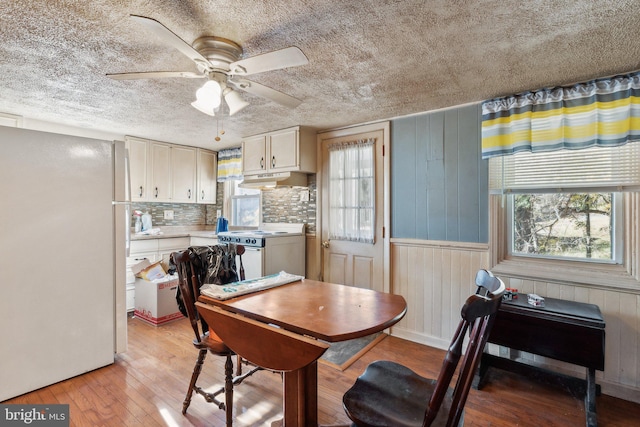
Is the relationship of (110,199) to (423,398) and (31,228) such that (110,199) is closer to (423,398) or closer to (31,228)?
(31,228)

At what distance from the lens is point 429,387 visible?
1.38 meters

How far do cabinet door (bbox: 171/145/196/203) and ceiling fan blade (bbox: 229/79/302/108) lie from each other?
2.92m

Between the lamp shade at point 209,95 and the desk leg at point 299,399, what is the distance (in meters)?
1.45

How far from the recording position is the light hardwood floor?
181 centimetres

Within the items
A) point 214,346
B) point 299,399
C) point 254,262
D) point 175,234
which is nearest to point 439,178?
point 254,262

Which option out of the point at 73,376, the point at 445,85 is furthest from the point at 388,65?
the point at 73,376

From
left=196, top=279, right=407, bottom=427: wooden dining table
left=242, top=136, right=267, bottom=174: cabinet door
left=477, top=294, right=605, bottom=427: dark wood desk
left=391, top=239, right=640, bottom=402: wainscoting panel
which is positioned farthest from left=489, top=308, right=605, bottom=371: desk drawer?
left=242, top=136, right=267, bottom=174: cabinet door

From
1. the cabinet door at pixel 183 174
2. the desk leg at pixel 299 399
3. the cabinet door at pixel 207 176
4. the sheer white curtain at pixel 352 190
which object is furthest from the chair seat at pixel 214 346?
the cabinet door at pixel 207 176

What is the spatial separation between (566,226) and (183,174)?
175 inches

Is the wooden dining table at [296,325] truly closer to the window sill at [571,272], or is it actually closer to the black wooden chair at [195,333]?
the black wooden chair at [195,333]

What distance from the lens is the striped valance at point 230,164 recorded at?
176 inches

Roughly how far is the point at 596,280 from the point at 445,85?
1.77 metres

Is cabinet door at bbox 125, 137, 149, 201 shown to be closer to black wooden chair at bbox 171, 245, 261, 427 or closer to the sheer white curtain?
the sheer white curtain

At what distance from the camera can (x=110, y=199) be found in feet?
7.93
